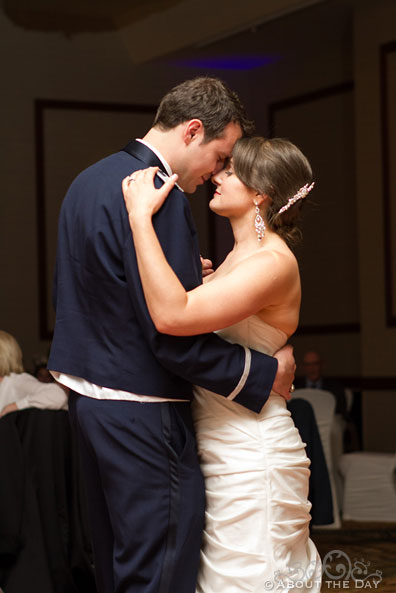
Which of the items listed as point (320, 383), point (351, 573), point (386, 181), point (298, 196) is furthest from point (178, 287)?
point (386, 181)

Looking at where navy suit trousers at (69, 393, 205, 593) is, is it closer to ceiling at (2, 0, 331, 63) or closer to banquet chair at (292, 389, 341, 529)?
banquet chair at (292, 389, 341, 529)

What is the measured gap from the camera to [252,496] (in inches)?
77.5

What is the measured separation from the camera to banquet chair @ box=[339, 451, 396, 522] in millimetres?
6461

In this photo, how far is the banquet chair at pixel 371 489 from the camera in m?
6.46

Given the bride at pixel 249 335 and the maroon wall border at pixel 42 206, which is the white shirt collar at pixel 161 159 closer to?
the bride at pixel 249 335

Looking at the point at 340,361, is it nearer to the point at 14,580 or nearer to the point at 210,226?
the point at 210,226

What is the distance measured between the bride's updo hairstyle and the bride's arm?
0.23 m

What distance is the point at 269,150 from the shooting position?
2.11 m

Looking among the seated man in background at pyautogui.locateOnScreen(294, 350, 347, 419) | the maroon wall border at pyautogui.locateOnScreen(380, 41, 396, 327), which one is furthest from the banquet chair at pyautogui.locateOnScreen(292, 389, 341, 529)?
the maroon wall border at pyautogui.locateOnScreen(380, 41, 396, 327)

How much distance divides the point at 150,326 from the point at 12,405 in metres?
2.49

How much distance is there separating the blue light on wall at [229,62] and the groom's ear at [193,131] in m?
7.98

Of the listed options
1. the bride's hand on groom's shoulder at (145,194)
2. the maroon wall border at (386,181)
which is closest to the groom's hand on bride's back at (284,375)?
the bride's hand on groom's shoulder at (145,194)

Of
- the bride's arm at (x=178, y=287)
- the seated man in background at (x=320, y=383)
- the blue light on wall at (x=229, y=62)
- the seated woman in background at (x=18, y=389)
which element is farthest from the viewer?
the blue light on wall at (x=229, y=62)

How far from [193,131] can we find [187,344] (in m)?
0.54
